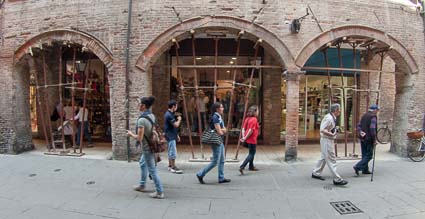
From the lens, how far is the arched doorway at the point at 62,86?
870 centimetres

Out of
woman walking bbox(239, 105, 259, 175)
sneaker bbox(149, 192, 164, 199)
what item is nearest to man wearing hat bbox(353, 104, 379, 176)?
Answer: woman walking bbox(239, 105, 259, 175)

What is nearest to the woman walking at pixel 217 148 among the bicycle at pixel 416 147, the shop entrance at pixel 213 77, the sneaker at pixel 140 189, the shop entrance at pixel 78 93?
the sneaker at pixel 140 189

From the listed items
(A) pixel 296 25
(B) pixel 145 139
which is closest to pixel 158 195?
(B) pixel 145 139

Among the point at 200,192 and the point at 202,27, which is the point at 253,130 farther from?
the point at 202,27

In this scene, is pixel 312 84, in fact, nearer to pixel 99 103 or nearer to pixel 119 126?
pixel 119 126

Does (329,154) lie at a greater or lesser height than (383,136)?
greater

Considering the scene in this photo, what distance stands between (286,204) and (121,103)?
536 centimetres

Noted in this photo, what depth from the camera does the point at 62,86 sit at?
11578 millimetres

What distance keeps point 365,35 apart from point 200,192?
22.5 feet

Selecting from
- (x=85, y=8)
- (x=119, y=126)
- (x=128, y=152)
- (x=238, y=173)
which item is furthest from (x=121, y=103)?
(x=238, y=173)

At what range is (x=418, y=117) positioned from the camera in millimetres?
9203

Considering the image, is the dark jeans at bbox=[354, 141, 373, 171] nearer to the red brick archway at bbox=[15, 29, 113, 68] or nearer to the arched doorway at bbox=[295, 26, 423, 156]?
the arched doorway at bbox=[295, 26, 423, 156]

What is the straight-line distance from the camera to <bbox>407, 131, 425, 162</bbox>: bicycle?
8677 mm

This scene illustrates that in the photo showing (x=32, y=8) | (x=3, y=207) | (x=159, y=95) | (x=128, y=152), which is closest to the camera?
(x=3, y=207)
